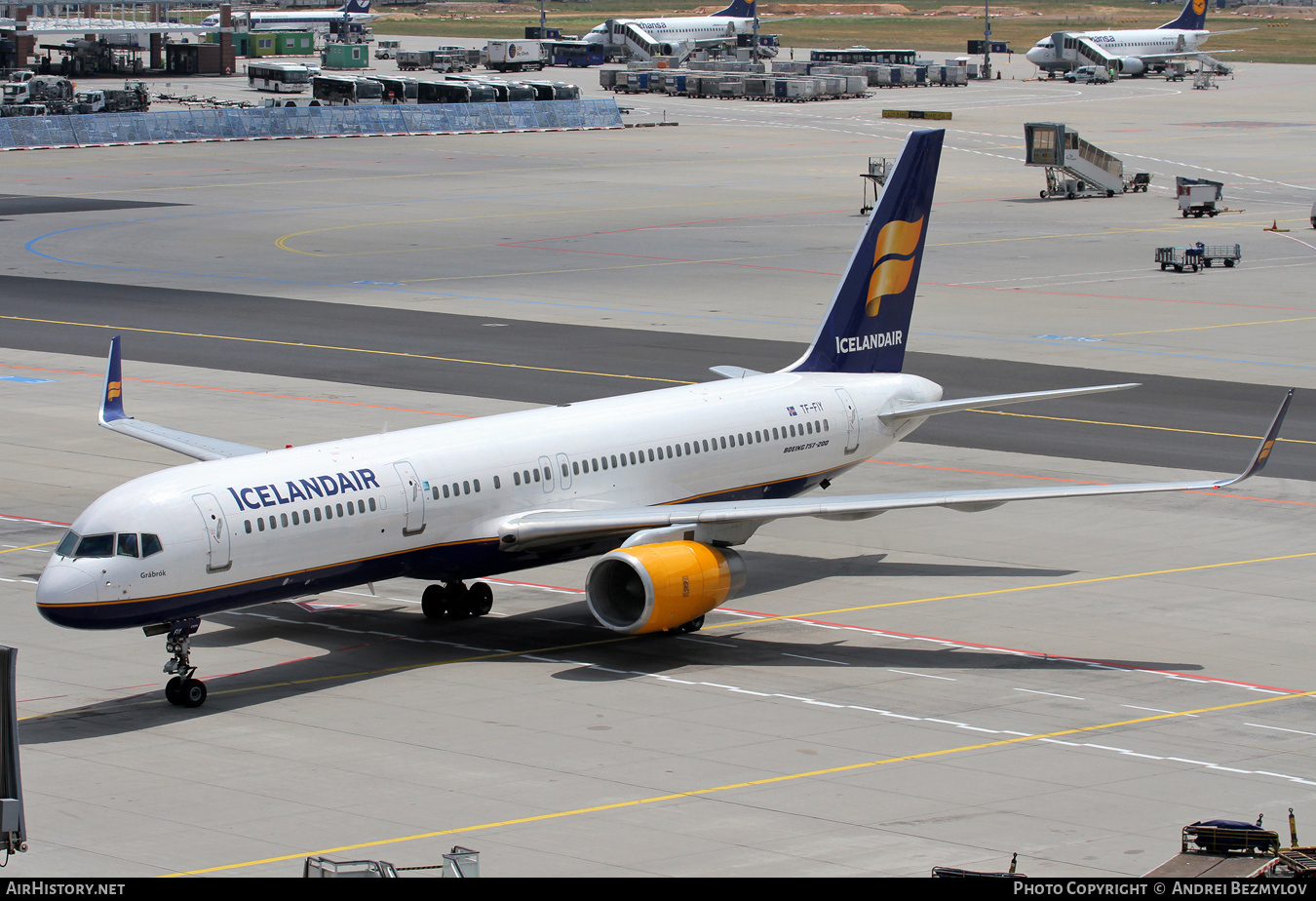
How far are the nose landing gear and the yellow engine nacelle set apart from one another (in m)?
6.63

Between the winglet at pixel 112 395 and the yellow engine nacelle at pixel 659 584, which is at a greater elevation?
the winglet at pixel 112 395

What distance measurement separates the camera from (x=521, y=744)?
2642 centimetres

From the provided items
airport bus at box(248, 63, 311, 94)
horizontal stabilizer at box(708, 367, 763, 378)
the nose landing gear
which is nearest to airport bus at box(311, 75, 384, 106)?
airport bus at box(248, 63, 311, 94)

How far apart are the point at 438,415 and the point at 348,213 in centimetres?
5098

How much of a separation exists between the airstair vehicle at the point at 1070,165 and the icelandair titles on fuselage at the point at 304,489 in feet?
275

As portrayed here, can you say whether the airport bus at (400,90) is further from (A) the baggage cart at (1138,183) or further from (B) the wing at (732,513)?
(B) the wing at (732,513)

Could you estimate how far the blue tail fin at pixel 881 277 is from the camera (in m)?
39.1

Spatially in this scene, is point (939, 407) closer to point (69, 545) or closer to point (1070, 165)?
point (69, 545)

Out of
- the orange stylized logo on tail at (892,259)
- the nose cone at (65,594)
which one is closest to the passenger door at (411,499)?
the nose cone at (65,594)

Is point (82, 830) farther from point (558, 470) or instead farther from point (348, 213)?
point (348, 213)

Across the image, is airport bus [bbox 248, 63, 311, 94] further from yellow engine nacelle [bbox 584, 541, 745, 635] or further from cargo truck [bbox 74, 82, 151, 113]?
yellow engine nacelle [bbox 584, 541, 745, 635]

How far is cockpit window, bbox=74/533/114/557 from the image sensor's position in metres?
27.6

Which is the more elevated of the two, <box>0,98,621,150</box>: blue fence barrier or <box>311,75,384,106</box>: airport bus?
<box>311,75,384,106</box>: airport bus
